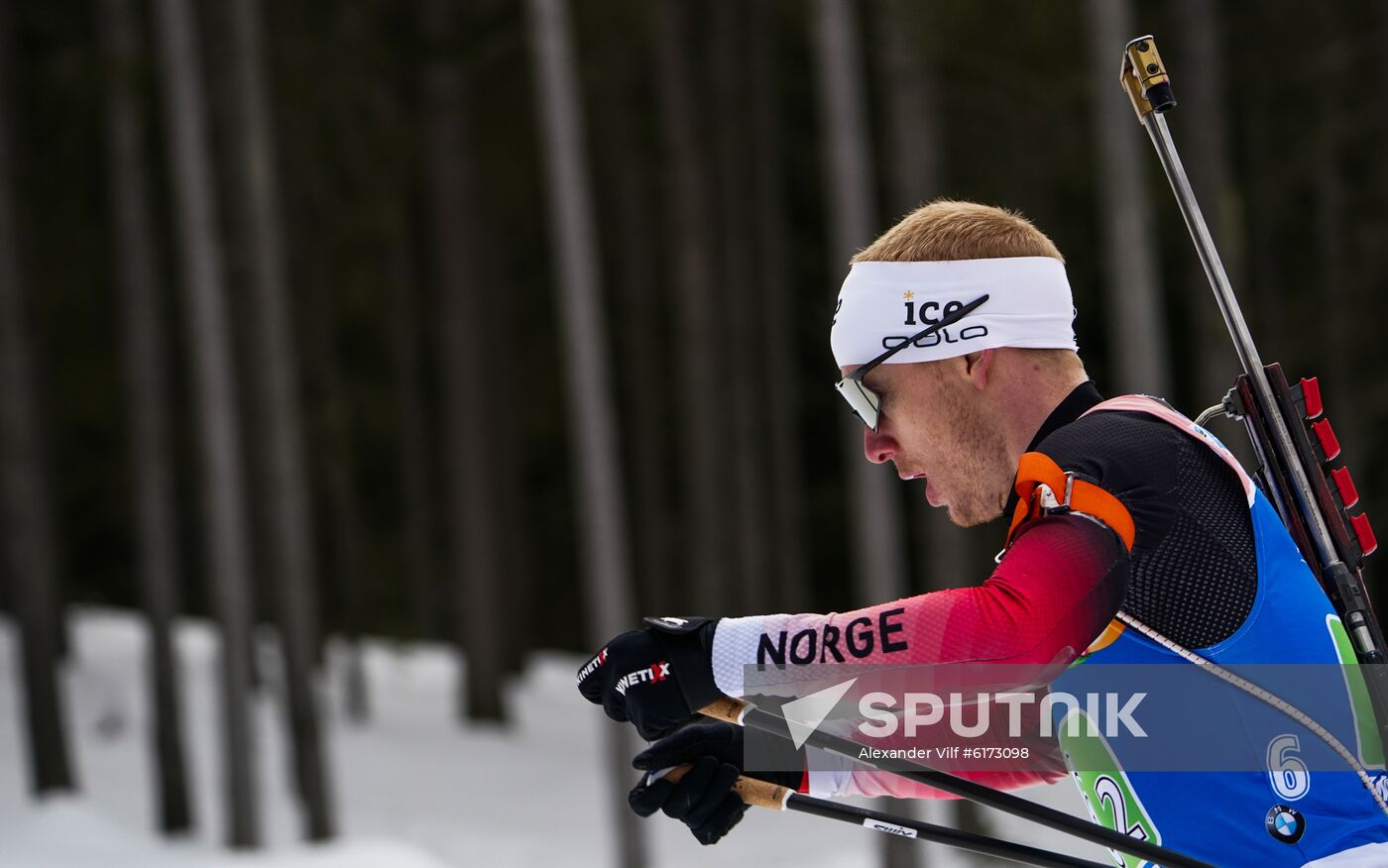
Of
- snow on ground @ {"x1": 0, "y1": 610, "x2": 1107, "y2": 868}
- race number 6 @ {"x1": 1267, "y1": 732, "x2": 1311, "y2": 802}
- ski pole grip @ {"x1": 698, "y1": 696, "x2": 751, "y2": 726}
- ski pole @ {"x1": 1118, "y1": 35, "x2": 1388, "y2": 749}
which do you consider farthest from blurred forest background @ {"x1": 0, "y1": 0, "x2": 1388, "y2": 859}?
ski pole grip @ {"x1": 698, "y1": 696, "x2": 751, "y2": 726}

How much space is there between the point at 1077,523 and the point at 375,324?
2614cm

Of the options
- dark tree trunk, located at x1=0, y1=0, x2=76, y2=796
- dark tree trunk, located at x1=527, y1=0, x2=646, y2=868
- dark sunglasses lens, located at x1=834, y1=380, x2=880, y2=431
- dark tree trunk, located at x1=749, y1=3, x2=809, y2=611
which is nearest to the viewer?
dark sunglasses lens, located at x1=834, y1=380, x2=880, y2=431

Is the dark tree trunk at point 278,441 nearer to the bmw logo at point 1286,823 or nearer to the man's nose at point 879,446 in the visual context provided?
the man's nose at point 879,446

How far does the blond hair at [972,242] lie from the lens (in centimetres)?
245

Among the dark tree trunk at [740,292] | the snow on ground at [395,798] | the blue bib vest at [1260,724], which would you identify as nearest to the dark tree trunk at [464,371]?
the snow on ground at [395,798]

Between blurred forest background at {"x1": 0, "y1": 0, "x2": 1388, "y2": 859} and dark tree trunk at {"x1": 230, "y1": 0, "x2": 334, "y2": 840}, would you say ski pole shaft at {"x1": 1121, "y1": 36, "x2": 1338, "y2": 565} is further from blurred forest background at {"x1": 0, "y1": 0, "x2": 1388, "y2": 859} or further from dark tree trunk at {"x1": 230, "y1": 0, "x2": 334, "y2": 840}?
dark tree trunk at {"x1": 230, "y1": 0, "x2": 334, "y2": 840}

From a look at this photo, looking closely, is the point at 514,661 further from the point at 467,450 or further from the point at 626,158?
the point at 626,158

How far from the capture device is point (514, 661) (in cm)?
2328

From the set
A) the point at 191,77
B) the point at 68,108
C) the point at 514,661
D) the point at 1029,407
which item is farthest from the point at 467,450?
the point at 1029,407

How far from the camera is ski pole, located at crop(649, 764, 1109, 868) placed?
7.79 feet

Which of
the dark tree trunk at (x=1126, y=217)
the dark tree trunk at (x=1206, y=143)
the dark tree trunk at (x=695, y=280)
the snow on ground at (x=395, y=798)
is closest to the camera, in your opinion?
the dark tree trunk at (x=1126, y=217)

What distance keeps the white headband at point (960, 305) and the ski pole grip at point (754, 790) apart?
2.20 ft

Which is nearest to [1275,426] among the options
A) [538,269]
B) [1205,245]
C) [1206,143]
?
[1205,245]

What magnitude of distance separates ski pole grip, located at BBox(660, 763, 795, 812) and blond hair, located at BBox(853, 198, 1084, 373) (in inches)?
30.3
